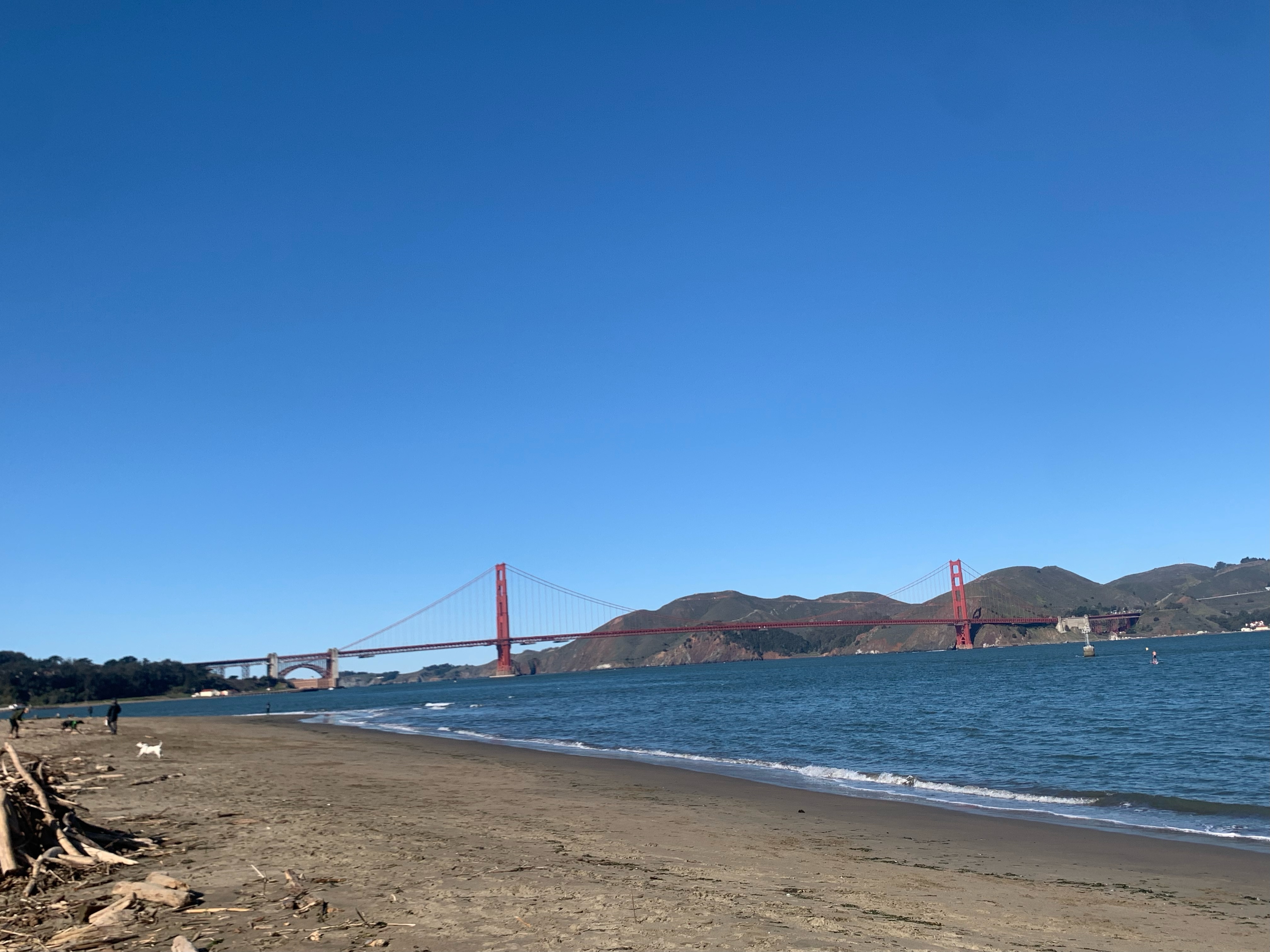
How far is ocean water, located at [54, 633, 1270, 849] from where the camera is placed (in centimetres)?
1398

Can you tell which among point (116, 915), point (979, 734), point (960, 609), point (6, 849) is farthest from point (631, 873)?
point (960, 609)

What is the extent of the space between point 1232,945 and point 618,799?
8794mm

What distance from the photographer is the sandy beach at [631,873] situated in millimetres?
5305

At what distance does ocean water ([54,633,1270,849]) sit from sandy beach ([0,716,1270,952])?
2300mm

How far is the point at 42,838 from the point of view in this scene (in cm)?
658

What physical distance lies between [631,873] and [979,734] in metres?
20.5

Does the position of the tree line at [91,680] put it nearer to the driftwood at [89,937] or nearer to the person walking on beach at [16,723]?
the person walking on beach at [16,723]

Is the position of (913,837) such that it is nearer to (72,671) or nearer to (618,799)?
(618,799)

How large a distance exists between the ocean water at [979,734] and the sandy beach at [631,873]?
230cm

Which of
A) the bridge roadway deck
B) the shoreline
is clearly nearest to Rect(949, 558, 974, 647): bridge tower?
the bridge roadway deck

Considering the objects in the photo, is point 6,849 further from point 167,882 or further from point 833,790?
point 833,790

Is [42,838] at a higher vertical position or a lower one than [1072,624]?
higher

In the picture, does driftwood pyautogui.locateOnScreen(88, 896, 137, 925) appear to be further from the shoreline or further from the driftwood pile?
the shoreline

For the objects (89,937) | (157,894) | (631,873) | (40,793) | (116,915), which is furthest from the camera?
(631,873)
